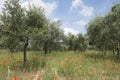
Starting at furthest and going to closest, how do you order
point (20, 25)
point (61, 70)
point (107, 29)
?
point (107, 29) < point (20, 25) < point (61, 70)

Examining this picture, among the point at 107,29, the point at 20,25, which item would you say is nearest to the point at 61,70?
the point at 20,25

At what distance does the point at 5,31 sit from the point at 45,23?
3.85 metres

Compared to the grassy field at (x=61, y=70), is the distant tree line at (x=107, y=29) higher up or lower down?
higher up

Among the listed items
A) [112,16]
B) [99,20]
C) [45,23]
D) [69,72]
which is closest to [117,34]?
[112,16]

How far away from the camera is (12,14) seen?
57.0 feet

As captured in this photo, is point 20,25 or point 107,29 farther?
point 107,29

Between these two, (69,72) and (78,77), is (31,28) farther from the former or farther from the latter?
(78,77)

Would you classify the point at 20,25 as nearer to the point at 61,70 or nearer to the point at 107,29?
the point at 61,70

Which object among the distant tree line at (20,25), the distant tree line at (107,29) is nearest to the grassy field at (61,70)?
the distant tree line at (20,25)

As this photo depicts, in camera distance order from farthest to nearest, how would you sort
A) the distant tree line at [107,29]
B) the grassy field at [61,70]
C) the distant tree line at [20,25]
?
the distant tree line at [107,29] → the distant tree line at [20,25] → the grassy field at [61,70]

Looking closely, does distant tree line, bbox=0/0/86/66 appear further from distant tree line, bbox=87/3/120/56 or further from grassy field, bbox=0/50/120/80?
distant tree line, bbox=87/3/120/56

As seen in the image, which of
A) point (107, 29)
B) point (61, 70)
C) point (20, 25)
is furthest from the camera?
point (107, 29)

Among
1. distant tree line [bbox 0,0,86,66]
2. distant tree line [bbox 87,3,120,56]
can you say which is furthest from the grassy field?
distant tree line [bbox 87,3,120,56]

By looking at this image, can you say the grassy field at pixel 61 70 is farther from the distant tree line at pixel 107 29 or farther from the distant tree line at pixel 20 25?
the distant tree line at pixel 107 29
